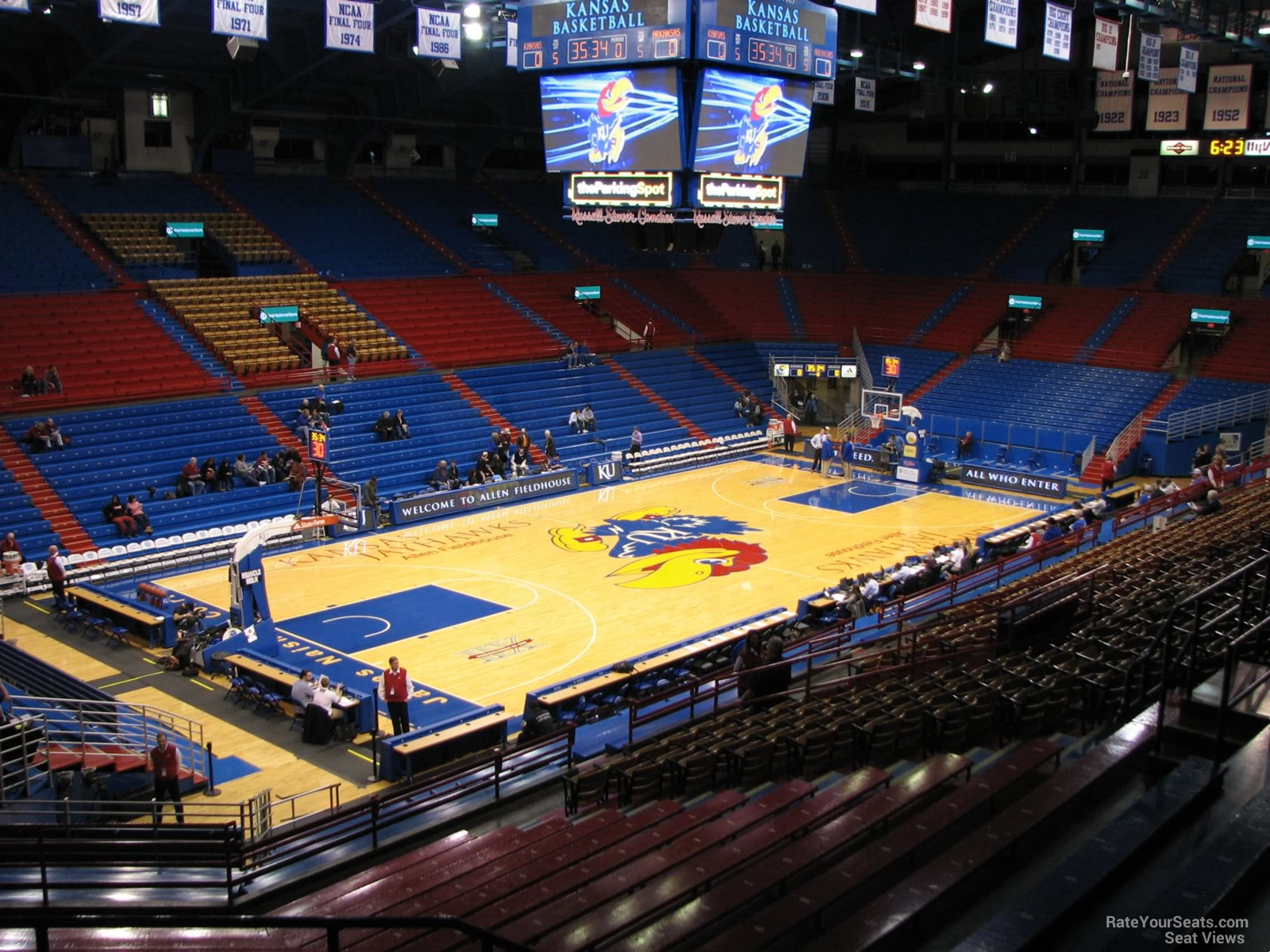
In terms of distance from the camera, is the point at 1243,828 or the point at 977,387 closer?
the point at 1243,828

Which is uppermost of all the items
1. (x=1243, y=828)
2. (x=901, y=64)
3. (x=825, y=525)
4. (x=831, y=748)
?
(x=901, y=64)

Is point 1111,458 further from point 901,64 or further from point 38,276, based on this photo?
point 38,276

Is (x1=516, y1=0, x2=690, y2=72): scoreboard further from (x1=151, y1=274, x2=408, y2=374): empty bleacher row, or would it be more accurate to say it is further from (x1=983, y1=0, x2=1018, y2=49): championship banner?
(x1=151, y1=274, x2=408, y2=374): empty bleacher row

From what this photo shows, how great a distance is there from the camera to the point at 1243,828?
586 cm

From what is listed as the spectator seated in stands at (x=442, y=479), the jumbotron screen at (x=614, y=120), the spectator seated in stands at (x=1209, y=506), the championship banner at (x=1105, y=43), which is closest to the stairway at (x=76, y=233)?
the spectator seated in stands at (x=442, y=479)

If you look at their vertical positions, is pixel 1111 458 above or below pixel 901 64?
below

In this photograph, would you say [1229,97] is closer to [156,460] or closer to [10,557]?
[156,460]

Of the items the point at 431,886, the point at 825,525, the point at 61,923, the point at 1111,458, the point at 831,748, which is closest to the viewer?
the point at 61,923

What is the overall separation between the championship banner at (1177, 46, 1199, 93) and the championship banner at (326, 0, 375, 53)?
18959 millimetres

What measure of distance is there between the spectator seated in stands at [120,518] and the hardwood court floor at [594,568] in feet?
7.15

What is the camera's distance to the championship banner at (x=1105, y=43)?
26.9 meters

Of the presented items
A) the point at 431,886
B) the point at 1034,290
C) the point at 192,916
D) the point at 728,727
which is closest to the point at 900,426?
the point at 1034,290

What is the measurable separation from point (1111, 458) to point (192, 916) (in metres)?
36.7

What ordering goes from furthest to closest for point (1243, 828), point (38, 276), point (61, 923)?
point (38, 276), point (1243, 828), point (61, 923)
